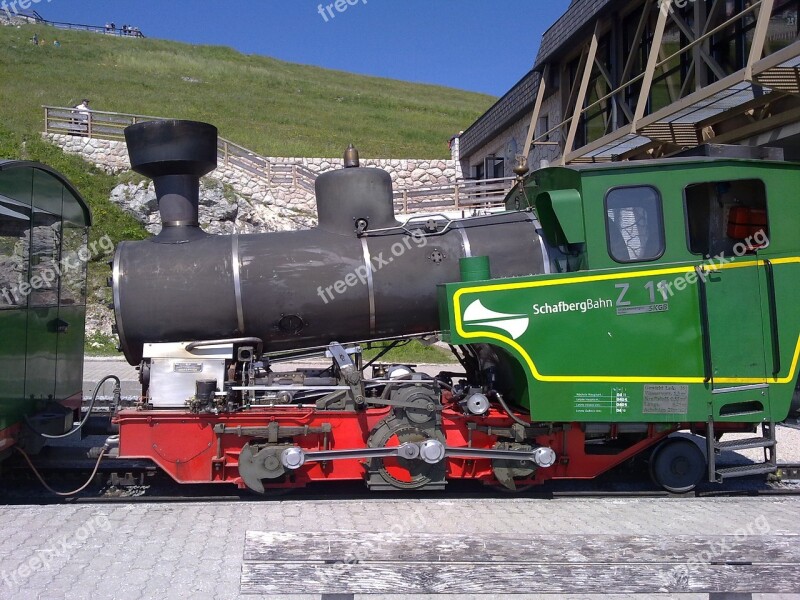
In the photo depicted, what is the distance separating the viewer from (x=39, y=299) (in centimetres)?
638

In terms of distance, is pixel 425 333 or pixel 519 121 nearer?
pixel 425 333

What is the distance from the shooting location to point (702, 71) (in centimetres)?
1097

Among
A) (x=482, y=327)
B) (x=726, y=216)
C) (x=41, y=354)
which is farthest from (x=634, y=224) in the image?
(x=41, y=354)

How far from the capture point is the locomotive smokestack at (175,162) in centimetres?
635

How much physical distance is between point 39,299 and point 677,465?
5.83 metres

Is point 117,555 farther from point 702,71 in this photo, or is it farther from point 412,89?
point 412,89

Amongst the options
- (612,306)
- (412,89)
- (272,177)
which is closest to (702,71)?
(612,306)

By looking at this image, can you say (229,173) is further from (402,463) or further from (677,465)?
(677,465)

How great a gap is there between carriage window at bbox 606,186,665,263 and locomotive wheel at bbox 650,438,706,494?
5.71 feet

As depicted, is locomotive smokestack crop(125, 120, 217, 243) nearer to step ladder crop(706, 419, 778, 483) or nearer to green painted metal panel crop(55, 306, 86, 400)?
green painted metal panel crop(55, 306, 86, 400)

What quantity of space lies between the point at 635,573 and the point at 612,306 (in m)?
3.30

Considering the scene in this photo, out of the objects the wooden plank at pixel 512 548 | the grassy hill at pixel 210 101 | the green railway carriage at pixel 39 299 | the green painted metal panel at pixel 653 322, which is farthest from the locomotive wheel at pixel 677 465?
the grassy hill at pixel 210 101

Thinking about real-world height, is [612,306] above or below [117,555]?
above

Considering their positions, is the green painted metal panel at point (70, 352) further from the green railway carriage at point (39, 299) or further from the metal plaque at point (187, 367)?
the metal plaque at point (187, 367)
